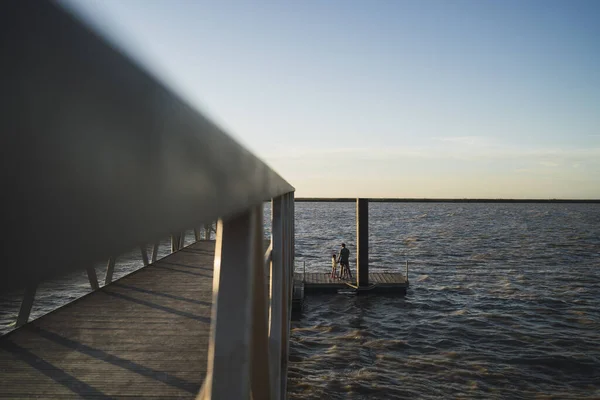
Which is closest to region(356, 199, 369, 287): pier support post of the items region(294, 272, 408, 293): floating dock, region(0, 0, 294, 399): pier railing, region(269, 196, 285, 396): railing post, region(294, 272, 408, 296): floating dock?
region(294, 272, 408, 296): floating dock

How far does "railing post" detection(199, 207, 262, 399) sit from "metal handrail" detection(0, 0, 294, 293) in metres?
0.87

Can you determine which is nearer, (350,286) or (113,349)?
(113,349)

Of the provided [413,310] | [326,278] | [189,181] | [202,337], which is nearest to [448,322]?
[413,310]

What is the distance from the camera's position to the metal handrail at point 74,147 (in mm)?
315

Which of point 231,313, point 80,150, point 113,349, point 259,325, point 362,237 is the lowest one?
point 113,349

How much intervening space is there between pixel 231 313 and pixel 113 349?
13.4ft

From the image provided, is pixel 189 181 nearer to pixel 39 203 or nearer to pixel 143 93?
pixel 143 93

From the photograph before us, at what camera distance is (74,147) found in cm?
37

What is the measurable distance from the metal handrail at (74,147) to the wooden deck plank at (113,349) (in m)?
3.84

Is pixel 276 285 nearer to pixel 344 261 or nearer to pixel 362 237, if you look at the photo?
pixel 362 237

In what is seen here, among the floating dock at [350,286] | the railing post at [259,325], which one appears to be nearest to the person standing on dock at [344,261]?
the floating dock at [350,286]

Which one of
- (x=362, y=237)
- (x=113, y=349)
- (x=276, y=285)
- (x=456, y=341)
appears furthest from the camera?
(x=362, y=237)

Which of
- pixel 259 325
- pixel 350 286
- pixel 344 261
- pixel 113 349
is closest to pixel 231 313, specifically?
pixel 259 325

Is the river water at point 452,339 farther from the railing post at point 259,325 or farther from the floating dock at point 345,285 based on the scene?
the railing post at point 259,325
